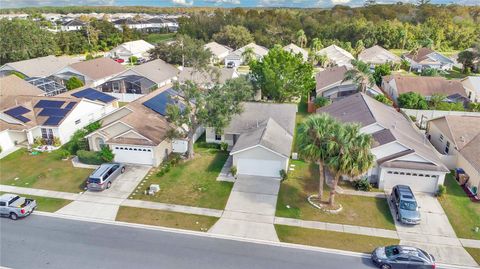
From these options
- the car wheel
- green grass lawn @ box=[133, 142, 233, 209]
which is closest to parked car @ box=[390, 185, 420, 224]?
green grass lawn @ box=[133, 142, 233, 209]

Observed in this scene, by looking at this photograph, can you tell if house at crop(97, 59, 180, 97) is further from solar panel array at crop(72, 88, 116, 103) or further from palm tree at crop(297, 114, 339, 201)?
palm tree at crop(297, 114, 339, 201)

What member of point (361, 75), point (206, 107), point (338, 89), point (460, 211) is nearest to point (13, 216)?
point (206, 107)

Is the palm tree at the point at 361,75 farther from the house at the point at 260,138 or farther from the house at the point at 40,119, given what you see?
the house at the point at 40,119

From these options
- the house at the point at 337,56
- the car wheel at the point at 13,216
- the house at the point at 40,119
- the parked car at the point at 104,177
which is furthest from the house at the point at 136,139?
the house at the point at 337,56

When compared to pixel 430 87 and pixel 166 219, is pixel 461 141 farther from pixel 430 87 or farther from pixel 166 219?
pixel 166 219

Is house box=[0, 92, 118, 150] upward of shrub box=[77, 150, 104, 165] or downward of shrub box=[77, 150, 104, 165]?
upward

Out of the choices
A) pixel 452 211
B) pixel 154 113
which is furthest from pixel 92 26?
pixel 452 211
